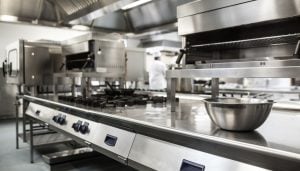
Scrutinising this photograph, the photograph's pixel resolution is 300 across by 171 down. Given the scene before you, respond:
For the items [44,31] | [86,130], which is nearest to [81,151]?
[86,130]

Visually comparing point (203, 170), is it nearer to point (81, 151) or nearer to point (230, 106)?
point (230, 106)

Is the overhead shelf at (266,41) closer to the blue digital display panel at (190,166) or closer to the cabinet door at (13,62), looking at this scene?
the blue digital display panel at (190,166)

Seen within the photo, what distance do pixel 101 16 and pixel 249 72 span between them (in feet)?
10.8

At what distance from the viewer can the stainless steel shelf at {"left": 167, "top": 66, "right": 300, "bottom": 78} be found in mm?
897

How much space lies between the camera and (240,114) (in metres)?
0.87

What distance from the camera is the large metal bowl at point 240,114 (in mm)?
856

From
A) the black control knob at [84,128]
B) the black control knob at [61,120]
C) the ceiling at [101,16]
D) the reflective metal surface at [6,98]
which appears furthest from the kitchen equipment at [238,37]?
the reflective metal surface at [6,98]

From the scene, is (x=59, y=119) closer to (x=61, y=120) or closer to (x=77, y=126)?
(x=61, y=120)

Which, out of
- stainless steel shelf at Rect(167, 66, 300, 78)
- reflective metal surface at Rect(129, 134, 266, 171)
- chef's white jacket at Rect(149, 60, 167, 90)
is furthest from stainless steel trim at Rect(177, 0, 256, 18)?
chef's white jacket at Rect(149, 60, 167, 90)

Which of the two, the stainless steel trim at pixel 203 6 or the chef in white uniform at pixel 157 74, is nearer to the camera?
the stainless steel trim at pixel 203 6

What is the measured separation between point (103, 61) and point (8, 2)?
2382mm

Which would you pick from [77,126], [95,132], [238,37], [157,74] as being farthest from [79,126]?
[157,74]

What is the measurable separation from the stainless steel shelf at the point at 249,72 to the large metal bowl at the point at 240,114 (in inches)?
4.8

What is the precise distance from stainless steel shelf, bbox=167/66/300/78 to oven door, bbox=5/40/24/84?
3.08 meters
